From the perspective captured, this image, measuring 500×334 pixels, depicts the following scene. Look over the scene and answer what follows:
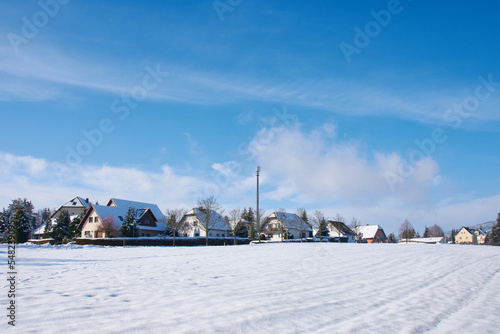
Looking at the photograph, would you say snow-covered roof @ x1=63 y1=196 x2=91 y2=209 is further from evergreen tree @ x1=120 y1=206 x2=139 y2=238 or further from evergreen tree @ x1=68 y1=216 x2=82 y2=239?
evergreen tree @ x1=120 y1=206 x2=139 y2=238

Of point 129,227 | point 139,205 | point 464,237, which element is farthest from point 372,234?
point 129,227

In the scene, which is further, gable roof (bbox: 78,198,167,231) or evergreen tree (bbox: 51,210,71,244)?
evergreen tree (bbox: 51,210,71,244)

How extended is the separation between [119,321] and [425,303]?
25.2 ft

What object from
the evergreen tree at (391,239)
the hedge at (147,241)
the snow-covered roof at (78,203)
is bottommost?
the evergreen tree at (391,239)

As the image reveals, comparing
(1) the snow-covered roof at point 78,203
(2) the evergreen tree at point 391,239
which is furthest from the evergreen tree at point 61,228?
(2) the evergreen tree at point 391,239

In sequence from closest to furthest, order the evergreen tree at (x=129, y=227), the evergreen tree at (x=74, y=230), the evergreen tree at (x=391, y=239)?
the evergreen tree at (x=129, y=227)
the evergreen tree at (x=74, y=230)
the evergreen tree at (x=391, y=239)

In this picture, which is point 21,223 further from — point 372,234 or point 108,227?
point 372,234

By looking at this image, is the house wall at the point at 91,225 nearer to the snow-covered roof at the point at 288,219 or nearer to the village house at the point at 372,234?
the snow-covered roof at the point at 288,219

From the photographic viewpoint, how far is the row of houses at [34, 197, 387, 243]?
60.1 meters

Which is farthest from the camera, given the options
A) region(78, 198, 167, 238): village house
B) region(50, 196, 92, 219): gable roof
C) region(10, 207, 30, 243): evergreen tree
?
region(50, 196, 92, 219): gable roof

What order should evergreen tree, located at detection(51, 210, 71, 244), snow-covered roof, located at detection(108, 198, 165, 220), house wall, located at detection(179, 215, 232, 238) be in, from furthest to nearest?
house wall, located at detection(179, 215, 232, 238), snow-covered roof, located at detection(108, 198, 165, 220), evergreen tree, located at detection(51, 210, 71, 244)

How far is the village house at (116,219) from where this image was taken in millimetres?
56250

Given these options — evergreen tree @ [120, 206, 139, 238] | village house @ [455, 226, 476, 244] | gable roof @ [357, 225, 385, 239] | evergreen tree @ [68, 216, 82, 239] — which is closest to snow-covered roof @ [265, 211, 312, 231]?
gable roof @ [357, 225, 385, 239]

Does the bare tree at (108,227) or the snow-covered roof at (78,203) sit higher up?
the snow-covered roof at (78,203)
